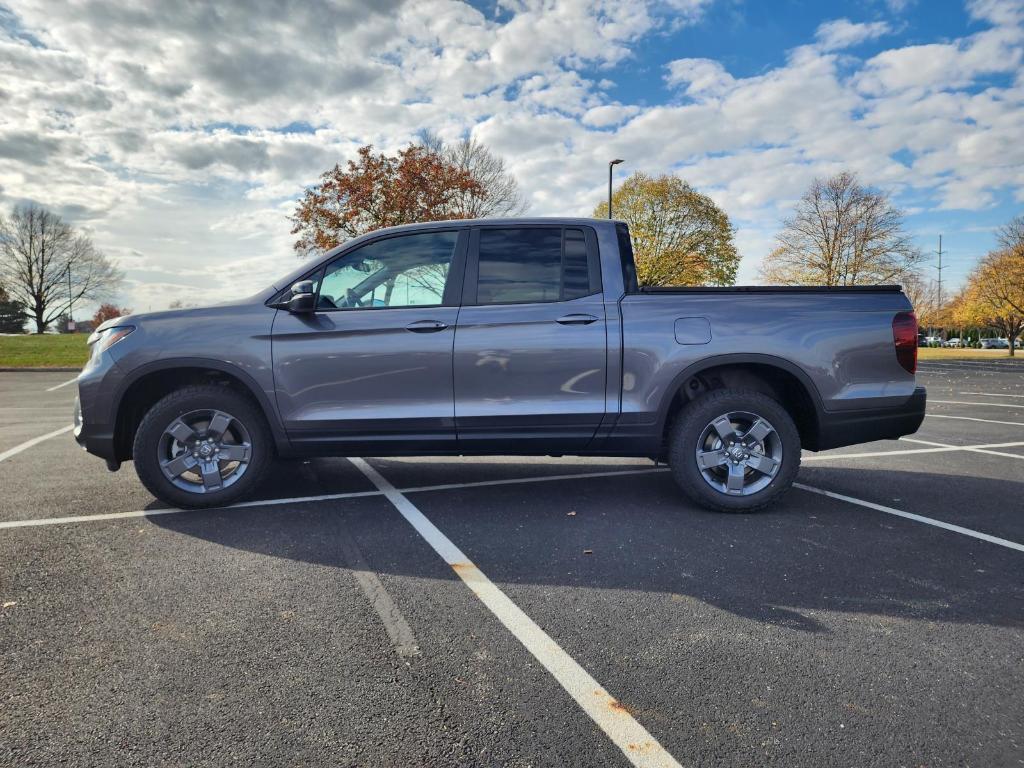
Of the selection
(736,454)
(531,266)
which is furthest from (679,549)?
(531,266)

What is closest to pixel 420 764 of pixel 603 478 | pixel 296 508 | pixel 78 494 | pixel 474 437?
pixel 474 437

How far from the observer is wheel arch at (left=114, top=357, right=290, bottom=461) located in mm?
4324

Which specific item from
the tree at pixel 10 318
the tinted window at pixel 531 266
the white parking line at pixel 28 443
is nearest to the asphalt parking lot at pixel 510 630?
the tinted window at pixel 531 266

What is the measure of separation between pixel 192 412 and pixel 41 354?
2620 centimetres

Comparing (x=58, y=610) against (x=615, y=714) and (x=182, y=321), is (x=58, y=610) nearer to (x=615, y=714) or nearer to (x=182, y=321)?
(x=182, y=321)

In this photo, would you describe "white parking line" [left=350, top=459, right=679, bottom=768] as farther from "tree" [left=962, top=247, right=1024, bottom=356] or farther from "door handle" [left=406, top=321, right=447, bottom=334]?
"tree" [left=962, top=247, right=1024, bottom=356]

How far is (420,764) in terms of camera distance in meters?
1.84

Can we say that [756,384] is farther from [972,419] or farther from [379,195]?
[379,195]

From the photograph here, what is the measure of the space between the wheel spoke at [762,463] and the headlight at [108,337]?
4.32m

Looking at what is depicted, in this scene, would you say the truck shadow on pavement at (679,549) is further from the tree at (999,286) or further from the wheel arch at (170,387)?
the tree at (999,286)

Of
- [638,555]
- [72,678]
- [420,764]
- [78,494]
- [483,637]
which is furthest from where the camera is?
[78,494]

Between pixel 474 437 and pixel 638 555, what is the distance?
4.47 ft

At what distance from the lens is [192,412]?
14.4 feet

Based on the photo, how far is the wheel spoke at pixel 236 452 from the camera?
4.42 meters
